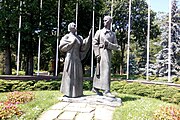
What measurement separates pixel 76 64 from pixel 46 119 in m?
2.58

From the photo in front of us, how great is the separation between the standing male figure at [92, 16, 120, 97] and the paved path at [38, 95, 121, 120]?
0.43 m

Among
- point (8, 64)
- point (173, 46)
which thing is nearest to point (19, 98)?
point (8, 64)

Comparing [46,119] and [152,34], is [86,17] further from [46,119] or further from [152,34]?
[46,119]

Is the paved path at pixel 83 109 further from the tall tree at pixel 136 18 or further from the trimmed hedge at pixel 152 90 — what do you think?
the tall tree at pixel 136 18

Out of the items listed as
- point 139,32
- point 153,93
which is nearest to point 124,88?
point 153,93

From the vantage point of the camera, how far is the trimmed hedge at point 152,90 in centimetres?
929

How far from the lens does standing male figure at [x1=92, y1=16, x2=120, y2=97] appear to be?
7449mm

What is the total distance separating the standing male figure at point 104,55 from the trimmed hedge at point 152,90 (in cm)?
327

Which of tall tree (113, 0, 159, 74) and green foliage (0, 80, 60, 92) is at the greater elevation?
tall tree (113, 0, 159, 74)

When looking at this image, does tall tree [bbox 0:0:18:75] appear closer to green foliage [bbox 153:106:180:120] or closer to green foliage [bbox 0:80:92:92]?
green foliage [bbox 0:80:92:92]

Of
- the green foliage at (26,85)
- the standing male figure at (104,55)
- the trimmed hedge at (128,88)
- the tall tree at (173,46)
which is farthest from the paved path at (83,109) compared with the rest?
the tall tree at (173,46)

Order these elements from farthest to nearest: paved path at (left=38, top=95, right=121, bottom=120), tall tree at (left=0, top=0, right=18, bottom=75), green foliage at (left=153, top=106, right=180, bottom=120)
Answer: tall tree at (left=0, top=0, right=18, bottom=75)
paved path at (left=38, top=95, right=121, bottom=120)
green foliage at (left=153, top=106, right=180, bottom=120)

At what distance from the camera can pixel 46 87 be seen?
460 inches

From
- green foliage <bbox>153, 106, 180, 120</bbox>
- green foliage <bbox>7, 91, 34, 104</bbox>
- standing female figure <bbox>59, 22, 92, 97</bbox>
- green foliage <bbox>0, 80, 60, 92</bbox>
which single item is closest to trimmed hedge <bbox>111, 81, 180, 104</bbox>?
green foliage <bbox>0, 80, 60, 92</bbox>
